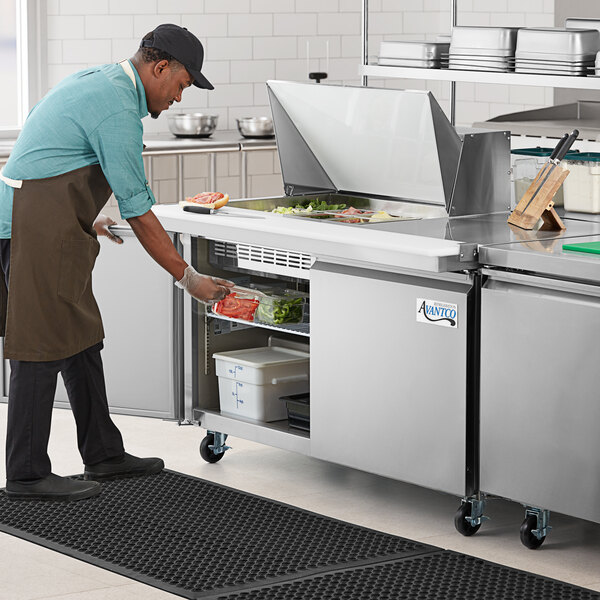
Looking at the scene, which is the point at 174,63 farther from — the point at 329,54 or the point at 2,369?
the point at 329,54

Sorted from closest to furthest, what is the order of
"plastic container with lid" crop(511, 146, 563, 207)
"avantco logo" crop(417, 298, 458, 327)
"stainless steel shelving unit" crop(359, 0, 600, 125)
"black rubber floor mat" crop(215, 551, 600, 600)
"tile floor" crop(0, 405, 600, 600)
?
"black rubber floor mat" crop(215, 551, 600, 600)
"tile floor" crop(0, 405, 600, 600)
"avantco logo" crop(417, 298, 458, 327)
"stainless steel shelving unit" crop(359, 0, 600, 125)
"plastic container with lid" crop(511, 146, 563, 207)

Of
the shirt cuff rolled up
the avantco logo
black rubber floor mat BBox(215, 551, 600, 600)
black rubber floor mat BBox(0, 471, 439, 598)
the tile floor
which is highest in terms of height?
the shirt cuff rolled up

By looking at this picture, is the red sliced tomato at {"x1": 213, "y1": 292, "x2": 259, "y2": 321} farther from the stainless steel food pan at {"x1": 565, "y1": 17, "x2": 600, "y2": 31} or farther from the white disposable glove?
the stainless steel food pan at {"x1": 565, "y1": 17, "x2": 600, "y2": 31}

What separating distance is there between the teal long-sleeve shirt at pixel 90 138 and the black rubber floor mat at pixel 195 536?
97 centimetres

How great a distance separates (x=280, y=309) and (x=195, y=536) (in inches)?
37.1

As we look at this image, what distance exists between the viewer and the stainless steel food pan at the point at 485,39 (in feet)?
14.6

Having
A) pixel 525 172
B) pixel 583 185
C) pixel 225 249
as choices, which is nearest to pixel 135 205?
pixel 225 249

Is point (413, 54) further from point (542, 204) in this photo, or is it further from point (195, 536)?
point (195, 536)

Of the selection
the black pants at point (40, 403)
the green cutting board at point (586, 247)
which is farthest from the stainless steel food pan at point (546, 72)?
the black pants at point (40, 403)

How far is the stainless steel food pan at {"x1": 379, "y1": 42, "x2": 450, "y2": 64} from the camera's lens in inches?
187

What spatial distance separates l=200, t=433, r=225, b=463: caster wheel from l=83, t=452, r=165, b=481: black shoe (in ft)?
1.10

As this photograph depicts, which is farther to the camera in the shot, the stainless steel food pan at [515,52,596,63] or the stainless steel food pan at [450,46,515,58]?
the stainless steel food pan at [450,46,515,58]

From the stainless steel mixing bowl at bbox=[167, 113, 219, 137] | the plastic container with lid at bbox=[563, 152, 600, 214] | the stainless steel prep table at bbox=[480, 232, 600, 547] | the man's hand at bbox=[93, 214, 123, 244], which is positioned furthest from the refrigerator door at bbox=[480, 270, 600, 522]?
the stainless steel mixing bowl at bbox=[167, 113, 219, 137]

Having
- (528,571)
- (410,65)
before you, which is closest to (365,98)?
(410,65)
